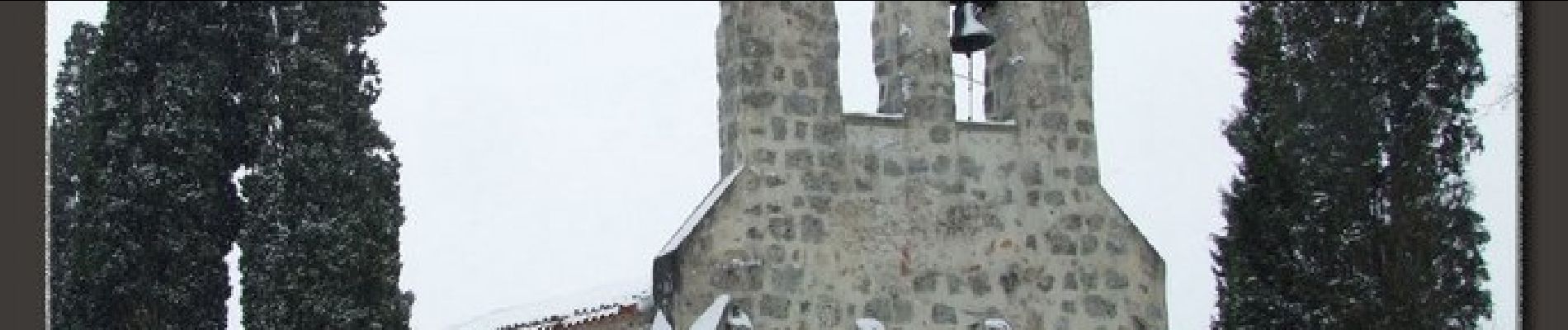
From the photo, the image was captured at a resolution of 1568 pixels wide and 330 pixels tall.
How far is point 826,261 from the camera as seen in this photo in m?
9.16

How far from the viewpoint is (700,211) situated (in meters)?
9.03

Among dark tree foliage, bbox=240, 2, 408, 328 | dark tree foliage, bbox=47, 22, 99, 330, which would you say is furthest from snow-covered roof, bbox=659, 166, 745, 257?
dark tree foliage, bbox=47, 22, 99, 330

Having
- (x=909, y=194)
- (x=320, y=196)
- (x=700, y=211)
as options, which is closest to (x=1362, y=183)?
(x=909, y=194)

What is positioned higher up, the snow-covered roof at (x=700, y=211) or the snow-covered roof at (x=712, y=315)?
the snow-covered roof at (x=700, y=211)

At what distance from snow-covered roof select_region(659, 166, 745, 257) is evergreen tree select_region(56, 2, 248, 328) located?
354cm

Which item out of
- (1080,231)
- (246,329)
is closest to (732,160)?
(1080,231)

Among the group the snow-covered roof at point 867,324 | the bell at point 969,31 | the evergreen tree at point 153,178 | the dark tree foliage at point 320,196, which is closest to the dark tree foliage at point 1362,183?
the bell at point 969,31

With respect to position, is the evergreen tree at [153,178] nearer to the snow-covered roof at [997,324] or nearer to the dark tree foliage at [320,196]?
the dark tree foliage at [320,196]

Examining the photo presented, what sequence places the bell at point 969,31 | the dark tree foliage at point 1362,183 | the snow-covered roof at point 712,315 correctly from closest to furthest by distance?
the snow-covered roof at point 712,315, the dark tree foliage at point 1362,183, the bell at point 969,31

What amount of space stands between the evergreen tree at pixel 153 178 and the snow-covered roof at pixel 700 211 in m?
3.54

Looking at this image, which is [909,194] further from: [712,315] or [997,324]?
[712,315]

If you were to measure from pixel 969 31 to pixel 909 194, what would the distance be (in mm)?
1108

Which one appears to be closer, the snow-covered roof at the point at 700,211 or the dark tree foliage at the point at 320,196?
the snow-covered roof at the point at 700,211

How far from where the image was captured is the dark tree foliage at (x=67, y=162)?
396 inches
